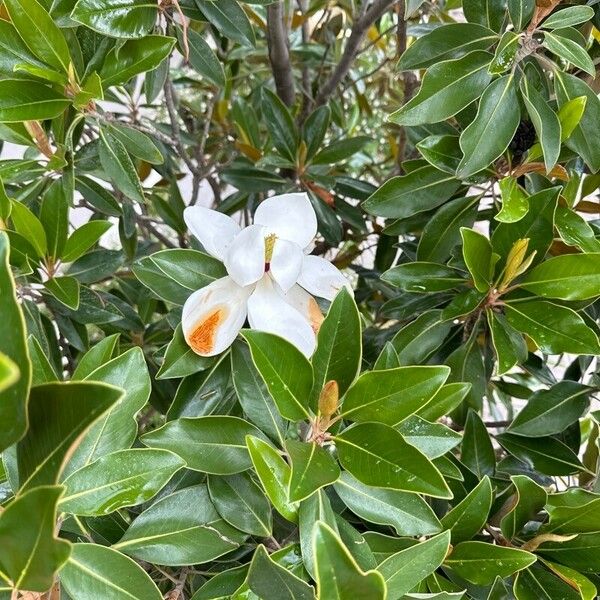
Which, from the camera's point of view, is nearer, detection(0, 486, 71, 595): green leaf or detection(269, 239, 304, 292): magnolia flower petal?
detection(0, 486, 71, 595): green leaf

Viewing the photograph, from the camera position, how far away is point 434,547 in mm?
509

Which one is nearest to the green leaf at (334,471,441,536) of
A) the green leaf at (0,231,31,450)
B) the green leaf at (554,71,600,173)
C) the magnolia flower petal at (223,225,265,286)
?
the magnolia flower petal at (223,225,265,286)

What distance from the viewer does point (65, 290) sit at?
736mm

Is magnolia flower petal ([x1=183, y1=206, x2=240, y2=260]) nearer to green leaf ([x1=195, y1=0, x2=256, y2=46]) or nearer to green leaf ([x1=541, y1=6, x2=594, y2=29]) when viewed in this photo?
green leaf ([x1=195, y1=0, x2=256, y2=46])

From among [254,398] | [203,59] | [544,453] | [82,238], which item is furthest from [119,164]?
[544,453]

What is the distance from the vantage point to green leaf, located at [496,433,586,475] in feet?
2.64

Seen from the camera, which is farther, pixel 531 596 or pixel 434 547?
pixel 531 596

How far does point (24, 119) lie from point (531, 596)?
75 centimetres

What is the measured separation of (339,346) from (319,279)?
13cm

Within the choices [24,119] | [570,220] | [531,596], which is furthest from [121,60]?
[531,596]

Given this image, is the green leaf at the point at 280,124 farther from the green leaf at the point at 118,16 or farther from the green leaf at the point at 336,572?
the green leaf at the point at 336,572

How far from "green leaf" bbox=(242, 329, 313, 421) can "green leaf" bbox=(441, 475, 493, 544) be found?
199mm

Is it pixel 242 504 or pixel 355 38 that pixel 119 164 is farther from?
pixel 355 38

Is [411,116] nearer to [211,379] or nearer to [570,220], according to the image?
[570,220]
